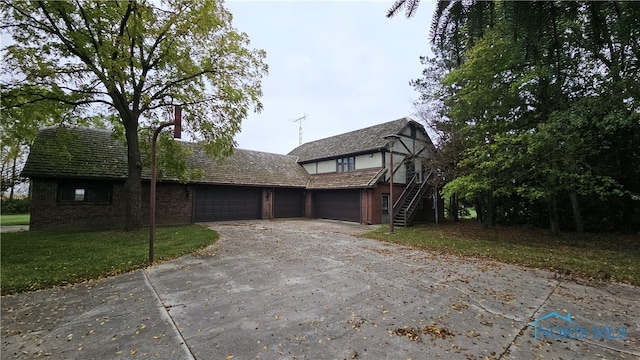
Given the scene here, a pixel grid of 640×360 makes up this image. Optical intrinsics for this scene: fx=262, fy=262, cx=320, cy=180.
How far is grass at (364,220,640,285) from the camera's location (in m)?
6.78

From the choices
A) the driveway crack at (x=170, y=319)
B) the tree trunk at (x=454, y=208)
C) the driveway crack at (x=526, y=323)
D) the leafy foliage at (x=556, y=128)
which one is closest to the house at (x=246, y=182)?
the tree trunk at (x=454, y=208)

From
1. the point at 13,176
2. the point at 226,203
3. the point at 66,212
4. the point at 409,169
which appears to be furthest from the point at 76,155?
the point at 13,176

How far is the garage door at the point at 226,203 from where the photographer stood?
1706 centimetres

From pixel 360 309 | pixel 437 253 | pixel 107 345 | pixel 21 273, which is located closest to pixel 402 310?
pixel 360 309

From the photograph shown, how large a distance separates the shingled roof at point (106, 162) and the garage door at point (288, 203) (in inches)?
35.8

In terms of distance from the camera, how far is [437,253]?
29.3 ft

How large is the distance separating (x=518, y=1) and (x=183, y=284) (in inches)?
265

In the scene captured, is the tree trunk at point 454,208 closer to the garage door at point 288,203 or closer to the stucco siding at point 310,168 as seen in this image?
the stucco siding at point 310,168

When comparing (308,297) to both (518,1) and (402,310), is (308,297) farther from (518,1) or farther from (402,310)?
(518,1)

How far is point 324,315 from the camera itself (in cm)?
415

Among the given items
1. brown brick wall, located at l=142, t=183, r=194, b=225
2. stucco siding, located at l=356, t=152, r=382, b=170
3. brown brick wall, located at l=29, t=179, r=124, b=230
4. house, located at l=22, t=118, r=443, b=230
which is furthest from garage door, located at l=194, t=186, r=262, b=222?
stucco siding, located at l=356, t=152, r=382, b=170

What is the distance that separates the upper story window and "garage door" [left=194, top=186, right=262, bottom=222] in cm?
621

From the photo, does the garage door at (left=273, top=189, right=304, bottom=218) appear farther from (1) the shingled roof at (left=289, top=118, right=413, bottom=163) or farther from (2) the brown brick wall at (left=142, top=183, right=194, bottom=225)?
(2) the brown brick wall at (left=142, top=183, right=194, bottom=225)

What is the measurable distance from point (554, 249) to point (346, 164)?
1262 centimetres
